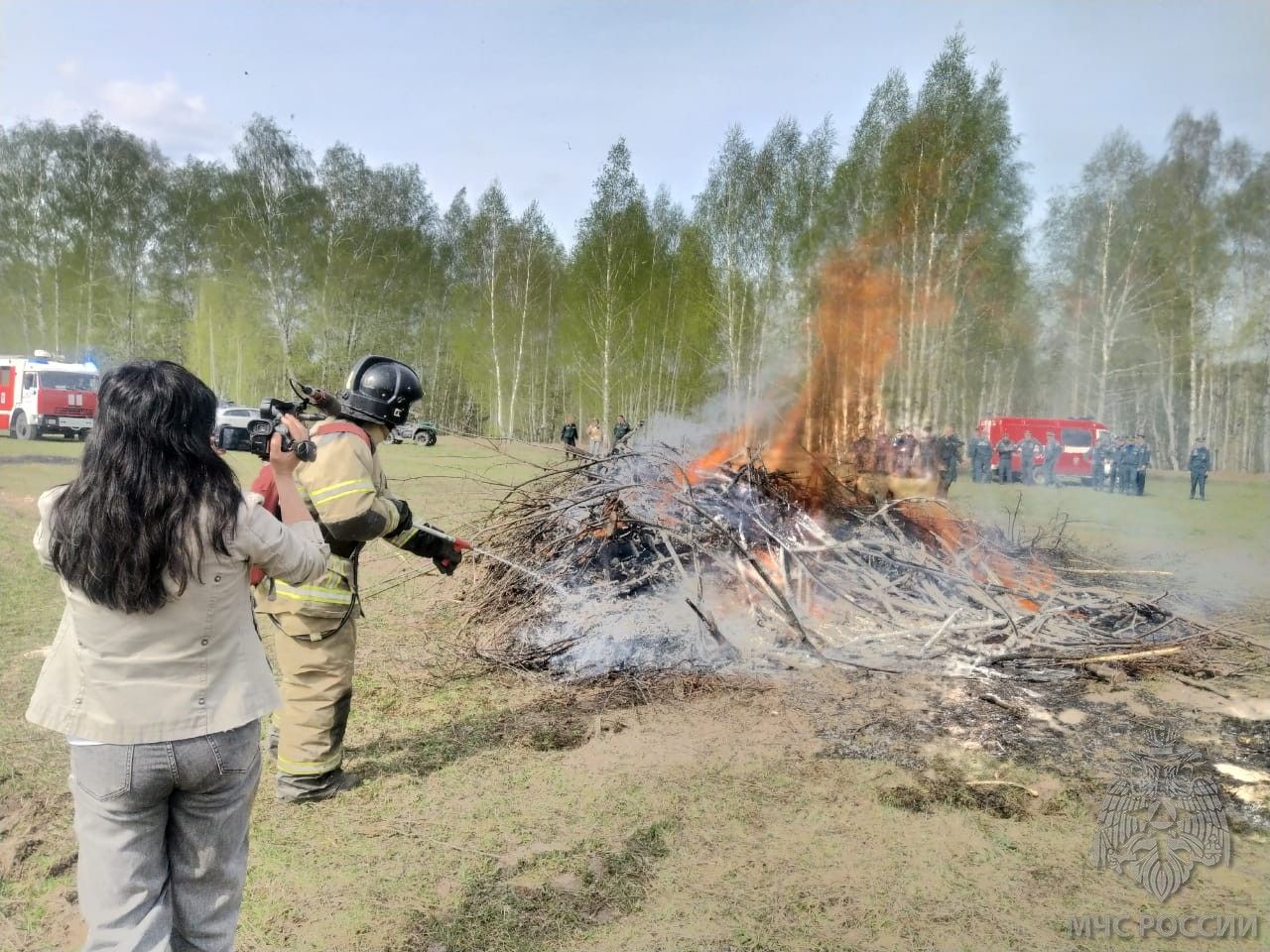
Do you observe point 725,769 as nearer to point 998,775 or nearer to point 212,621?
point 998,775

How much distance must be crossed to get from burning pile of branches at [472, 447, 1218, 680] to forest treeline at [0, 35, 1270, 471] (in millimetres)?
3668

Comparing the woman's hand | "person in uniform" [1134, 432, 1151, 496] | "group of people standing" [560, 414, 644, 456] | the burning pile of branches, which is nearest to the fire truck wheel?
"group of people standing" [560, 414, 644, 456]

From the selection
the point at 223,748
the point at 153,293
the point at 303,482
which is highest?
the point at 153,293

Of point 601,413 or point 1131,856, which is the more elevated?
point 601,413

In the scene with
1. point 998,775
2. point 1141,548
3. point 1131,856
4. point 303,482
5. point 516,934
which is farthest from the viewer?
point 1141,548

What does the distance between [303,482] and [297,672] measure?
855mm

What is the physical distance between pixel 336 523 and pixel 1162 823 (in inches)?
153

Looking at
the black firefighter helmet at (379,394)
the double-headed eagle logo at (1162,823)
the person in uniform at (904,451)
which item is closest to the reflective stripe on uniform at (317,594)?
the black firefighter helmet at (379,394)

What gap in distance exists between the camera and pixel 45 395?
20219 mm

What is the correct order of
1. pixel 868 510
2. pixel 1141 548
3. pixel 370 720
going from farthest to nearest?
pixel 1141 548 → pixel 868 510 → pixel 370 720

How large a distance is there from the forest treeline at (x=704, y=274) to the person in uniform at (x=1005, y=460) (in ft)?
5.31

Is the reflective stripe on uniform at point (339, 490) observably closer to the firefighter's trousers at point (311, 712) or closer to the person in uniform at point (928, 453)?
the firefighter's trousers at point (311, 712)

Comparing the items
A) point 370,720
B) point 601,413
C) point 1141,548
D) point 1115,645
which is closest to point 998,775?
point 1115,645

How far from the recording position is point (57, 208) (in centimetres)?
2733
